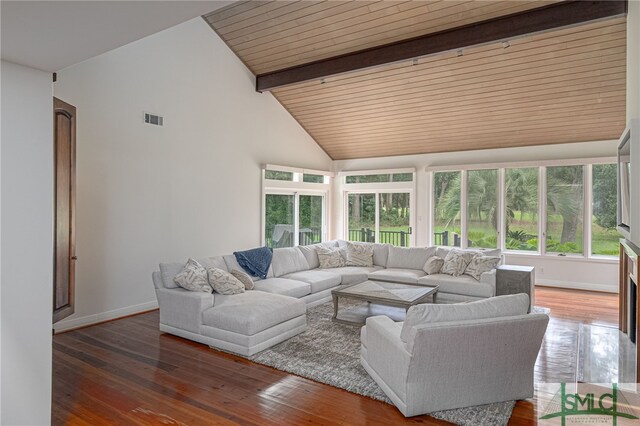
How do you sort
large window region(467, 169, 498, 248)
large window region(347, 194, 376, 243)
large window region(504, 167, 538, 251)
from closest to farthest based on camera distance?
large window region(504, 167, 538, 251) → large window region(467, 169, 498, 248) → large window region(347, 194, 376, 243)

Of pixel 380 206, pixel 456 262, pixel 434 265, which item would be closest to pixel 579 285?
pixel 456 262

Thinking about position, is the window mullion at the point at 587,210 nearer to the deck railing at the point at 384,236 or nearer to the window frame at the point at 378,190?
the window frame at the point at 378,190

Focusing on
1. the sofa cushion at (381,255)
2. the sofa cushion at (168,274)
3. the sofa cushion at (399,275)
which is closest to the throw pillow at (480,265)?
the sofa cushion at (399,275)

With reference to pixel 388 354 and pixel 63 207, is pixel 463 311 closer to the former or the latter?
pixel 388 354

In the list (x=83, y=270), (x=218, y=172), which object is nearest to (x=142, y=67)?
(x=218, y=172)

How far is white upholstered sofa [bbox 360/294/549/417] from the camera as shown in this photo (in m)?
2.55

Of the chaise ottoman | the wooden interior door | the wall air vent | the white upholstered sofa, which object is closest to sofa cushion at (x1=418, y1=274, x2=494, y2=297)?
the chaise ottoman

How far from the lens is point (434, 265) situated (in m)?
6.01

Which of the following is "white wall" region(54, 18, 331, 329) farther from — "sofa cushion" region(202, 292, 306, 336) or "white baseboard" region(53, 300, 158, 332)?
"sofa cushion" region(202, 292, 306, 336)

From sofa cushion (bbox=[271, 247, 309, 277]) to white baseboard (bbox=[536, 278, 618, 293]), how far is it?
4.57 meters

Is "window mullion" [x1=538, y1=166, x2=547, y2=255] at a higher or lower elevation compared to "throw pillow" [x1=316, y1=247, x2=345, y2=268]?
higher

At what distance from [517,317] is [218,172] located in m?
5.14

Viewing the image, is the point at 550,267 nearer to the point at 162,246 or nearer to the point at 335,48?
the point at 335,48

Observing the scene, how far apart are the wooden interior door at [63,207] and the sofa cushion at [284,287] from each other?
7.28 ft
